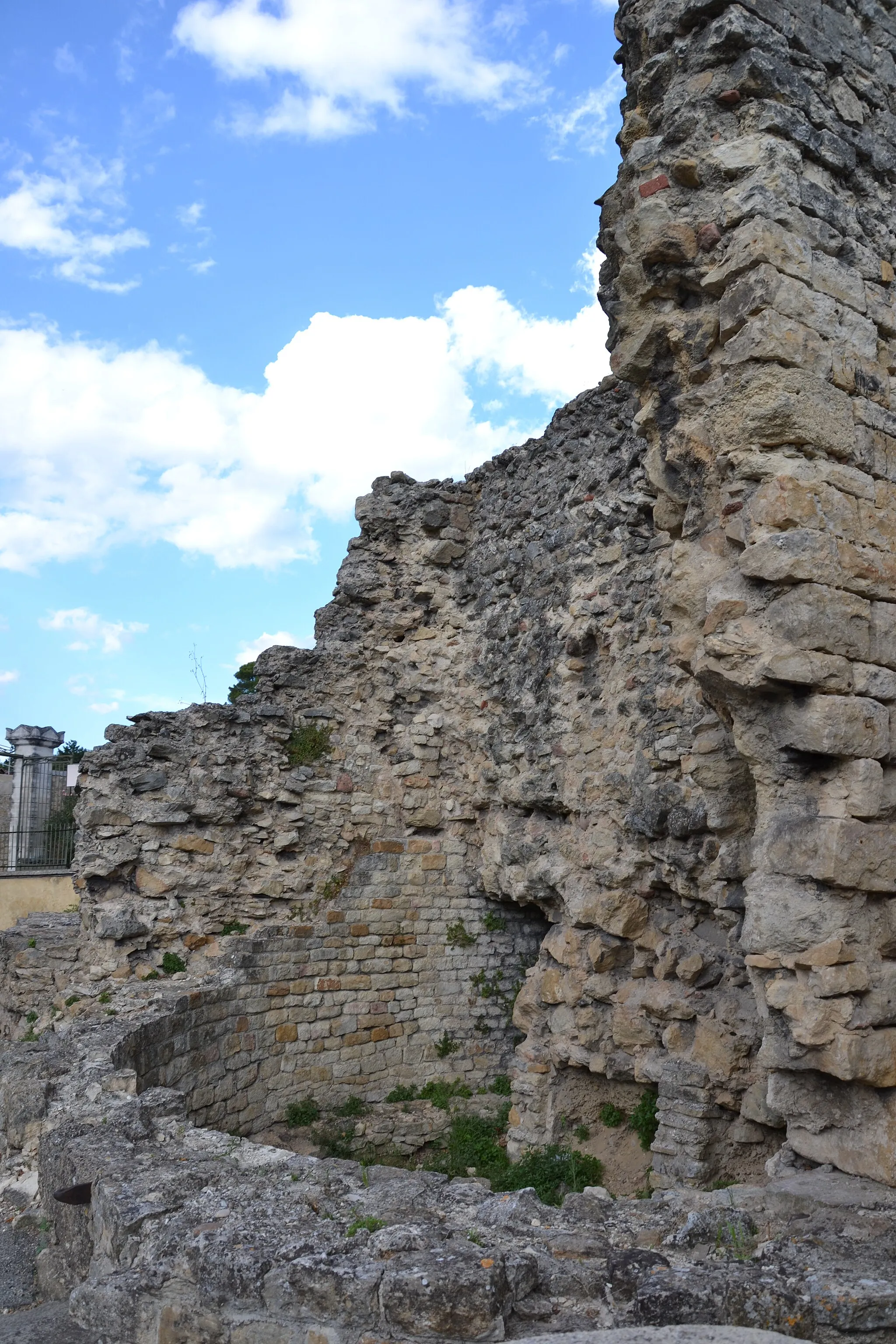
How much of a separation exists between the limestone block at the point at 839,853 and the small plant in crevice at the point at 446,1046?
18.6ft

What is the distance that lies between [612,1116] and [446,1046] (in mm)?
2024

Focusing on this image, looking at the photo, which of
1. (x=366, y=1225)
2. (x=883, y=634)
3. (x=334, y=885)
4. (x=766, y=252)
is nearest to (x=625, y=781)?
(x=334, y=885)

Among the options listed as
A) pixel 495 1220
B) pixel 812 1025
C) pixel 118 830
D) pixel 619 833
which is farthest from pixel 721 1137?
pixel 118 830

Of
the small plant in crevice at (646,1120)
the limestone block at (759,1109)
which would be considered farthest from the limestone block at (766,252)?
the small plant in crevice at (646,1120)

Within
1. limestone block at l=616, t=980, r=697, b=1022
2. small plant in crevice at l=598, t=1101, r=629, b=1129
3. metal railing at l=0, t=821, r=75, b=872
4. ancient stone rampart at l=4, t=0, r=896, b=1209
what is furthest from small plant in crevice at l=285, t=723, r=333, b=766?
metal railing at l=0, t=821, r=75, b=872

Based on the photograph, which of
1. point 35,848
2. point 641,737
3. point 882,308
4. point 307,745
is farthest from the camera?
point 35,848

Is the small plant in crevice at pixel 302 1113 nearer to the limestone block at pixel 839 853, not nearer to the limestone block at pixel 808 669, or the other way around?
the limestone block at pixel 839 853

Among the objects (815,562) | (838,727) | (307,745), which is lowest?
(838,727)

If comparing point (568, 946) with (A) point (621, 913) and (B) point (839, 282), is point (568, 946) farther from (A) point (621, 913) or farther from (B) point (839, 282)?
(B) point (839, 282)

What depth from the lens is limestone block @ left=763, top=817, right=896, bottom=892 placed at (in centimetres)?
366

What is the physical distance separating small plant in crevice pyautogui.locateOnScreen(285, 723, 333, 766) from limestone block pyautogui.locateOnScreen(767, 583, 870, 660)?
19.0 ft

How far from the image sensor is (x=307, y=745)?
9008mm

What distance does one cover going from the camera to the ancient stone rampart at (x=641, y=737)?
3.81 metres

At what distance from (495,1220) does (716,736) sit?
332cm
